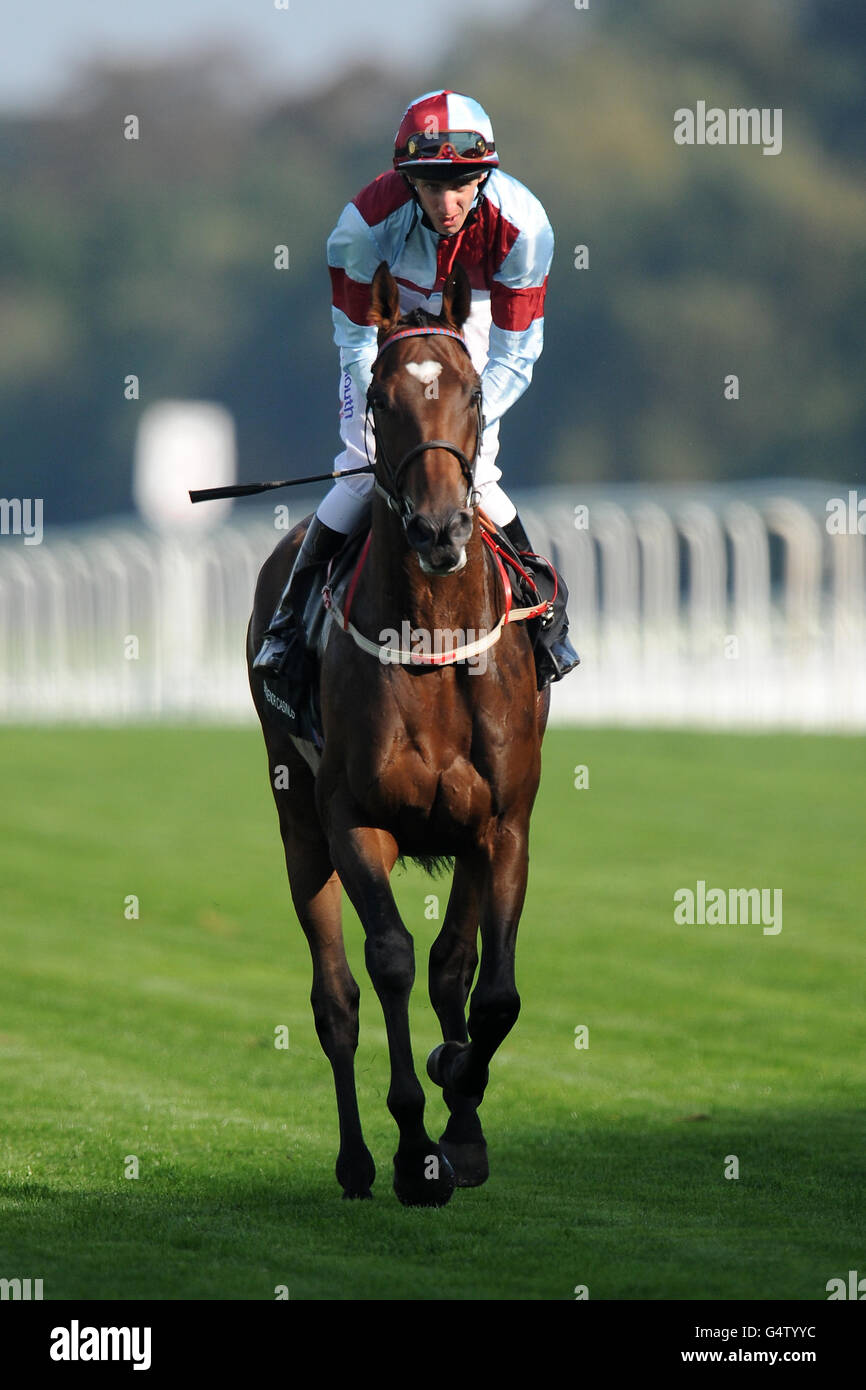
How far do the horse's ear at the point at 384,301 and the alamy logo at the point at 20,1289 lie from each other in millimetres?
2347

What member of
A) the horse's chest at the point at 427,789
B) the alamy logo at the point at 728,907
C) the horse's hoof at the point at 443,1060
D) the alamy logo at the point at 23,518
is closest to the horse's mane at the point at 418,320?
the horse's chest at the point at 427,789

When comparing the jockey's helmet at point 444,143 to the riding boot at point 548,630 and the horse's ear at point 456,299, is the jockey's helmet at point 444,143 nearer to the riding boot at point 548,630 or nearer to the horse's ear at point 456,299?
the horse's ear at point 456,299

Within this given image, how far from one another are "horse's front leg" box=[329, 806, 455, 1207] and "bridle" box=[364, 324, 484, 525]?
82 cm

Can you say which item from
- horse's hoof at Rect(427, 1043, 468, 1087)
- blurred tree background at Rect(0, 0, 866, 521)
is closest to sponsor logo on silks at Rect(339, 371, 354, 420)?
horse's hoof at Rect(427, 1043, 468, 1087)

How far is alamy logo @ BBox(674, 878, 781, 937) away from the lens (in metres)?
11.0

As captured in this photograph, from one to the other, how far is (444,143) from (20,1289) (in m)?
2.88

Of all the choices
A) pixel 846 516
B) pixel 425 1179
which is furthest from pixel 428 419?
pixel 846 516

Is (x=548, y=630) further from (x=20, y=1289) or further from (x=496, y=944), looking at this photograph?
(x=20, y=1289)

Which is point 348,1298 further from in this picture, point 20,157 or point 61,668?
point 20,157

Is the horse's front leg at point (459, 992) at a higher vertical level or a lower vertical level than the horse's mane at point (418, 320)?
lower

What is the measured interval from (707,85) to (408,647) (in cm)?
4432

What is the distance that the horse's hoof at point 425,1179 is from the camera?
17.8 ft
